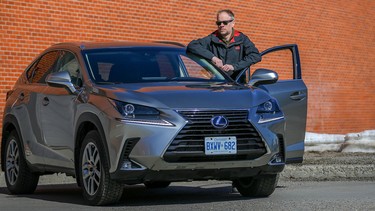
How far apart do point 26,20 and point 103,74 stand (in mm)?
5935

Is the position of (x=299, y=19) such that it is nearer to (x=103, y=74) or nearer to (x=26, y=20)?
(x=26, y=20)

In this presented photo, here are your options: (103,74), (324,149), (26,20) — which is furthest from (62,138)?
(324,149)

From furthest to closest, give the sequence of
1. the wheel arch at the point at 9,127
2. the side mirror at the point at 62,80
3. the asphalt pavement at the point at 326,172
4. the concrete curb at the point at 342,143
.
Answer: the concrete curb at the point at 342,143
the asphalt pavement at the point at 326,172
the wheel arch at the point at 9,127
the side mirror at the point at 62,80

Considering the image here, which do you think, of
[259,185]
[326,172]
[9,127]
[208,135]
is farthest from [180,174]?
[326,172]

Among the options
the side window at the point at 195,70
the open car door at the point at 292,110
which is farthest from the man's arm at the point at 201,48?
the open car door at the point at 292,110

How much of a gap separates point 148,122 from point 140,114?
0.11 m

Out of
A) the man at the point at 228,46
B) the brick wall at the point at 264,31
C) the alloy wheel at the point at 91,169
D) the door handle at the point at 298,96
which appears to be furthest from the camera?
the brick wall at the point at 264,31

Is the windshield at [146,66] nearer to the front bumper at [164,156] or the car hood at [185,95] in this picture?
the car hood at [185,95]

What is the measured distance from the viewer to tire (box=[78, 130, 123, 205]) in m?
8.02

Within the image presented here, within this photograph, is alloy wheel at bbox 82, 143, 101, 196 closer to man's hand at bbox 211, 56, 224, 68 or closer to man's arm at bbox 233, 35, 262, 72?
man's hand at bbox 211, 56, 224, 68

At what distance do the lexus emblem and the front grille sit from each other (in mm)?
26

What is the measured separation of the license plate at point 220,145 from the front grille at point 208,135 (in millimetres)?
31

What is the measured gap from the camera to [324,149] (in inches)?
656

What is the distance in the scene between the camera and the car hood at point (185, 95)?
7.96 metres
